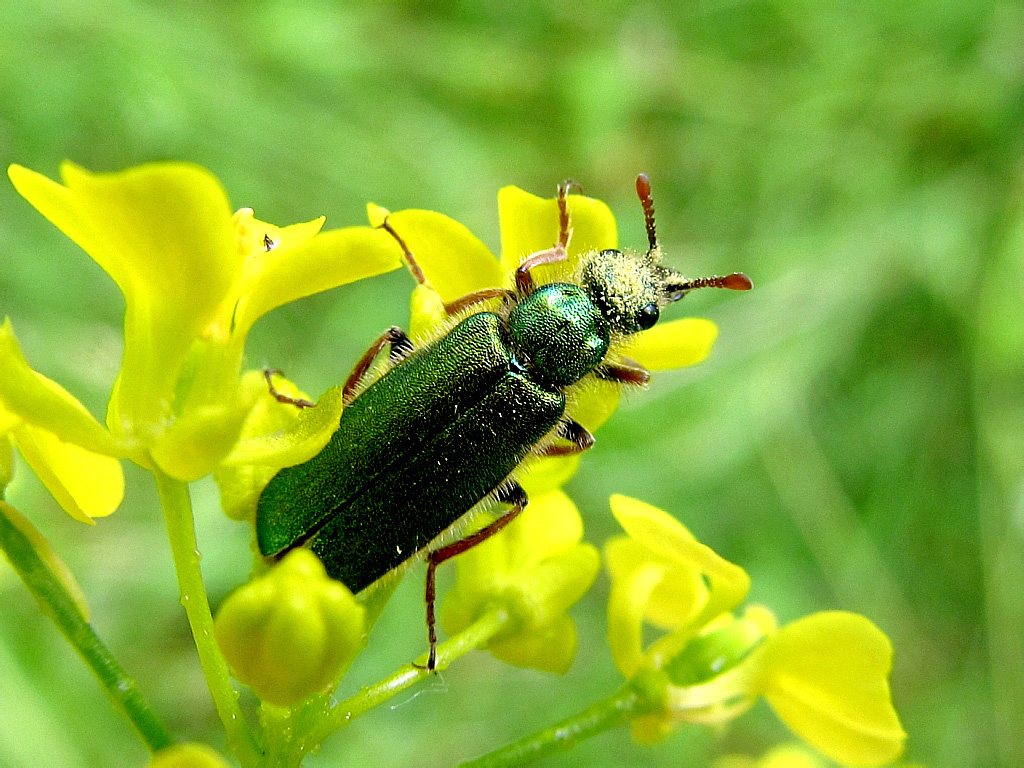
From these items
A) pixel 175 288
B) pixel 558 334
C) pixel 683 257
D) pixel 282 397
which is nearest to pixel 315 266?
pixel 175 288

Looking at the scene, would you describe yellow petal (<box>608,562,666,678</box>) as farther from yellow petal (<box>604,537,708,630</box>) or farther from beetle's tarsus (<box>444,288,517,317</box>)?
beetle's tarsus (<box>444,288,517,317</box>)

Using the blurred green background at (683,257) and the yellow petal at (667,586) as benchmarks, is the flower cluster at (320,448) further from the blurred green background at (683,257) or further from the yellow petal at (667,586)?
the blurred green background at (683,257)

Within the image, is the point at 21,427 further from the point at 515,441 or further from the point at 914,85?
the point at 914,85

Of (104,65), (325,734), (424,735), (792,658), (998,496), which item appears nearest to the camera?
(325,734)

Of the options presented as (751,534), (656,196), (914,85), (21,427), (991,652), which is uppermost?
(21,427)

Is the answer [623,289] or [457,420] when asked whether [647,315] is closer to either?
[623,289]

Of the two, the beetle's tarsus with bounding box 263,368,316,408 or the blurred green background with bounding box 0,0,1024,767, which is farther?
the blurred green background with bounding box 0,0,1024,767

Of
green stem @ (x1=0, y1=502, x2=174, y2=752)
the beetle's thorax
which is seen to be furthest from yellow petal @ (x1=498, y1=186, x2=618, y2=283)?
green stem @ (x1=0, y1=502, x2=174, y2=752)

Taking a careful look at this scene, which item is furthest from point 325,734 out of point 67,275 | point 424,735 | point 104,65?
point 104,65
